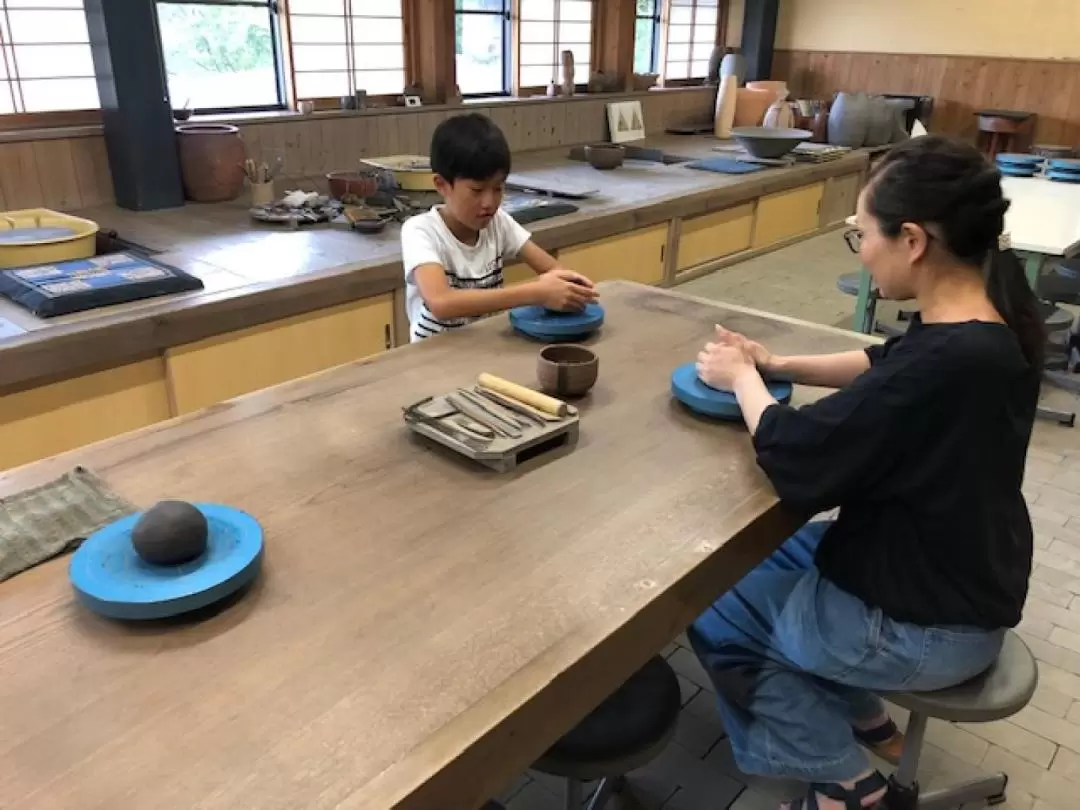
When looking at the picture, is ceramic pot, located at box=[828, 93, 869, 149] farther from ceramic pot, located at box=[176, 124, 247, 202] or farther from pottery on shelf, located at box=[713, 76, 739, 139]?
ceramic pot, located at box=[176, 124, 247, 202]

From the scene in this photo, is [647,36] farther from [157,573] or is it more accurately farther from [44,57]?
[157,573]

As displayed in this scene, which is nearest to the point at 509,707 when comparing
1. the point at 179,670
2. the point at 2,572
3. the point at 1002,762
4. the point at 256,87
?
the point at 179,670

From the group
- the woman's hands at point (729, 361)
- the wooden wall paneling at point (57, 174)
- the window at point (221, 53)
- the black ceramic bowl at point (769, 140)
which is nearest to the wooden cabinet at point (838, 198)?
the black ceramic bowl at point (769, 140)

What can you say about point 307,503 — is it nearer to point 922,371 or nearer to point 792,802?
point 922,371

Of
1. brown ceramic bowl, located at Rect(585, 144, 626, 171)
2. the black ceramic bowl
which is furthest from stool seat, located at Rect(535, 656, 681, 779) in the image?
the black ceramic bowl

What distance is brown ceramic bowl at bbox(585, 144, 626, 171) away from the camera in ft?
14.3

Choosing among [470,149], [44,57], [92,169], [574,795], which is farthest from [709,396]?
[44,57]

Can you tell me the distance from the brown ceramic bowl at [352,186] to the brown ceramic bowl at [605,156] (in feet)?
4.78

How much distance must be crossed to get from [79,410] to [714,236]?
10.2 feet

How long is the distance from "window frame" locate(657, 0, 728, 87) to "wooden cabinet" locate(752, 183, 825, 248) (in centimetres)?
154

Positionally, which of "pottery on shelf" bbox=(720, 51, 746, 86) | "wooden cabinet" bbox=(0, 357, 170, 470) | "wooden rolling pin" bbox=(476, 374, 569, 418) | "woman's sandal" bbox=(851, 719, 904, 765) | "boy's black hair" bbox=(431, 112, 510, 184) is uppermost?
"pottery on shelf" bbox=(720, 51, 746, 86)

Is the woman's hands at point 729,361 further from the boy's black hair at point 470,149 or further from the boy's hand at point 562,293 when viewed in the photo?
the boy's black hair at point 470,149

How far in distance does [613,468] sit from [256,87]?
127 inches

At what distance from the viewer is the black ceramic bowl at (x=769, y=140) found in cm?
475
